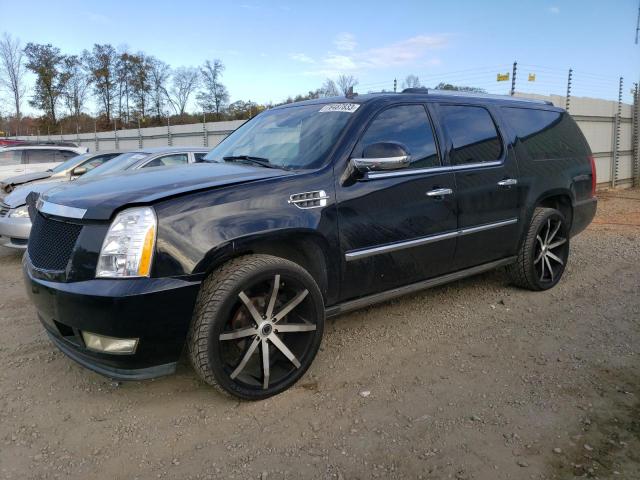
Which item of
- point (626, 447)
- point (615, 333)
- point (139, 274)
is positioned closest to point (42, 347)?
point (139, 274)

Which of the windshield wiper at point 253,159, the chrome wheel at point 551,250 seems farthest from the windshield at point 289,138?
the chrome wheel at point 551,250

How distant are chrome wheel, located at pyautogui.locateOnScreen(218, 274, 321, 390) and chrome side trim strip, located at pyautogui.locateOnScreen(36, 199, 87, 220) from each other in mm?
972

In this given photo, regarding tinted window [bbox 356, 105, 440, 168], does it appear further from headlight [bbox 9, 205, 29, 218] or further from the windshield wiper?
headlight [bbox 9, 205, 29, 218]

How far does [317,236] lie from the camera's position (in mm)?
3059

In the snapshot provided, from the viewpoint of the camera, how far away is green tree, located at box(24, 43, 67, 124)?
55750 millimetres

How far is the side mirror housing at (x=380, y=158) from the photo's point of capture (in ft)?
10.3

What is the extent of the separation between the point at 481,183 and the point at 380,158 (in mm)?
1302

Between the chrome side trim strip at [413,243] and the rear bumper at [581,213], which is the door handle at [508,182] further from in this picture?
the rear bumper at [581,213]

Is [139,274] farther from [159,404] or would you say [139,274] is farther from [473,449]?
[473,449]

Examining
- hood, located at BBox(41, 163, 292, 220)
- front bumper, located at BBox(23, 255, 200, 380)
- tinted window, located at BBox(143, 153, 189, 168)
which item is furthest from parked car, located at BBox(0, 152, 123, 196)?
front bumper, located at BBox(23, 255, 200, 380)

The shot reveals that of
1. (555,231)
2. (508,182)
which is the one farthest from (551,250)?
(508,182)

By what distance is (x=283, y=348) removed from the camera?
2914 millimetres

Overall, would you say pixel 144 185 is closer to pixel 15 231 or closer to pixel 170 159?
pixel 15 231

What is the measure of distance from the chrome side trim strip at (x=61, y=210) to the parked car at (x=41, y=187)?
7.36ft
